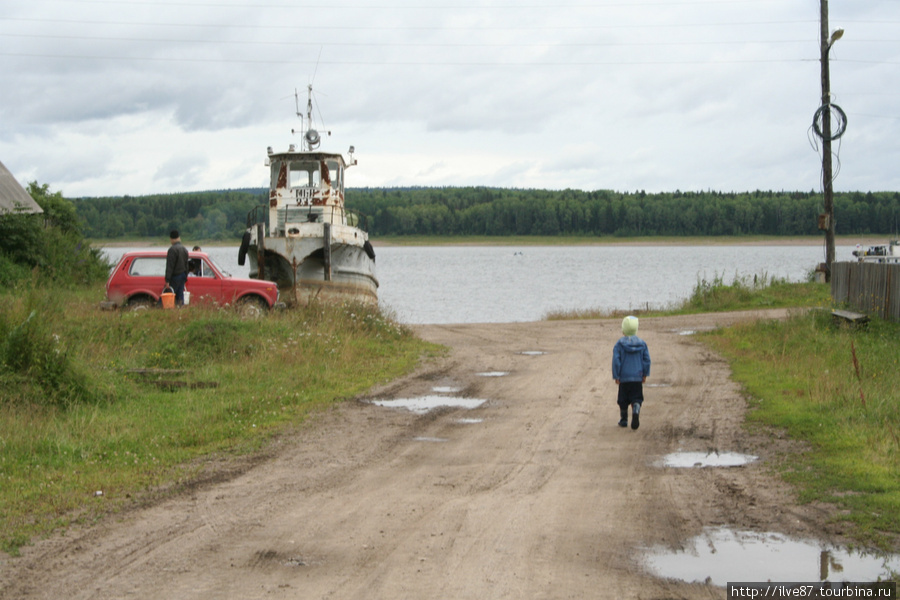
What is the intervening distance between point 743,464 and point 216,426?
5496 millimetres

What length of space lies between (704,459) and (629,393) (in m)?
1.73

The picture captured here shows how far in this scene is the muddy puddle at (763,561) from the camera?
5.38m

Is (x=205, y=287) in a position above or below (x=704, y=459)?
above

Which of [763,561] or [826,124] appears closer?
[763,561]

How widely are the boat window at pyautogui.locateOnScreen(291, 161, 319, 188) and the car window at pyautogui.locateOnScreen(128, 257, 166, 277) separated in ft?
26.8

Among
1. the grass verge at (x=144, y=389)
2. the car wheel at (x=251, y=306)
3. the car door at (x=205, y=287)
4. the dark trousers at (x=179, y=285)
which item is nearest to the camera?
the grass verge at (x=144, y=389)

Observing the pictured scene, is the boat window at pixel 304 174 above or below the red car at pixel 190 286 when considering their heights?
above

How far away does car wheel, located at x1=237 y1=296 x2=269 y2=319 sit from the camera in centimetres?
1780

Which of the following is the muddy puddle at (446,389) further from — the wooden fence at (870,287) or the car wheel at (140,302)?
the wooden fence at (870,287)

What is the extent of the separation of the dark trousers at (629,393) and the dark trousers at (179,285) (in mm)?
10104

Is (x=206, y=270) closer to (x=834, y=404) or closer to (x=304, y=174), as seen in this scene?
(x=304, y=174)

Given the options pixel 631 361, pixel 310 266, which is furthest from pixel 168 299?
pixel 631 361

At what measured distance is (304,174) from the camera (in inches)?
1035

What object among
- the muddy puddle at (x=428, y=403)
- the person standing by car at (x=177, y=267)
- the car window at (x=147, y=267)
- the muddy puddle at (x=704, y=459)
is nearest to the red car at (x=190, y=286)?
the car window at (x=147, y=267)
